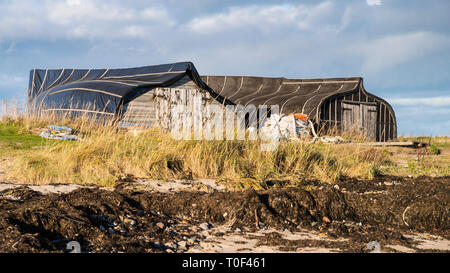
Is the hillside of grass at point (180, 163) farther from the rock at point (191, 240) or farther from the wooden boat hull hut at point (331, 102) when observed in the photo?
the wooden boat hull hut at point (331, 102)

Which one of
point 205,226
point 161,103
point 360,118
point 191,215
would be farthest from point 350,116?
point 205,226

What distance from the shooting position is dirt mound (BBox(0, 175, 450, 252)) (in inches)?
151

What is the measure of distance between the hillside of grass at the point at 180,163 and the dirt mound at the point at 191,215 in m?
1.13

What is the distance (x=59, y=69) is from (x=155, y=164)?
67.0ft

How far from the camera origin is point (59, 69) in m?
25.1

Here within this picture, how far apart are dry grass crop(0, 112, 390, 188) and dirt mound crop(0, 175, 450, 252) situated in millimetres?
1180

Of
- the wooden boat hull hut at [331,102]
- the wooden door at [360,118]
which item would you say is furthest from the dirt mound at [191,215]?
→ the wooden door at [360,118]

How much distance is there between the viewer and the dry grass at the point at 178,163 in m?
7.09

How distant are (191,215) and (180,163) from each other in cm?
270

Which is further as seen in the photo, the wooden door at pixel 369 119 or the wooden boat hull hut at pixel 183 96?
the wooden door at pixel 369 119

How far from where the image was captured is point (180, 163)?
770 centimetres

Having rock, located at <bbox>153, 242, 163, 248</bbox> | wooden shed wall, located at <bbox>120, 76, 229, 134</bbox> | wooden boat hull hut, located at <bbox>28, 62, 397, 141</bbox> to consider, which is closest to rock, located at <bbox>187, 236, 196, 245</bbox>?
rock, located at <bbox>153, 242, 163, 248</bbox>

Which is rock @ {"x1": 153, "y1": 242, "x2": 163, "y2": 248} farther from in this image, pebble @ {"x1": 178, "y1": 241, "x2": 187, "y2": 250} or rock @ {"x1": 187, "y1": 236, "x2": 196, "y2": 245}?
rock @ {"x1": 187, "y1": 236, "x2": 196, "y2": 245}

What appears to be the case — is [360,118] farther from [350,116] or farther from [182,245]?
[182,245]
